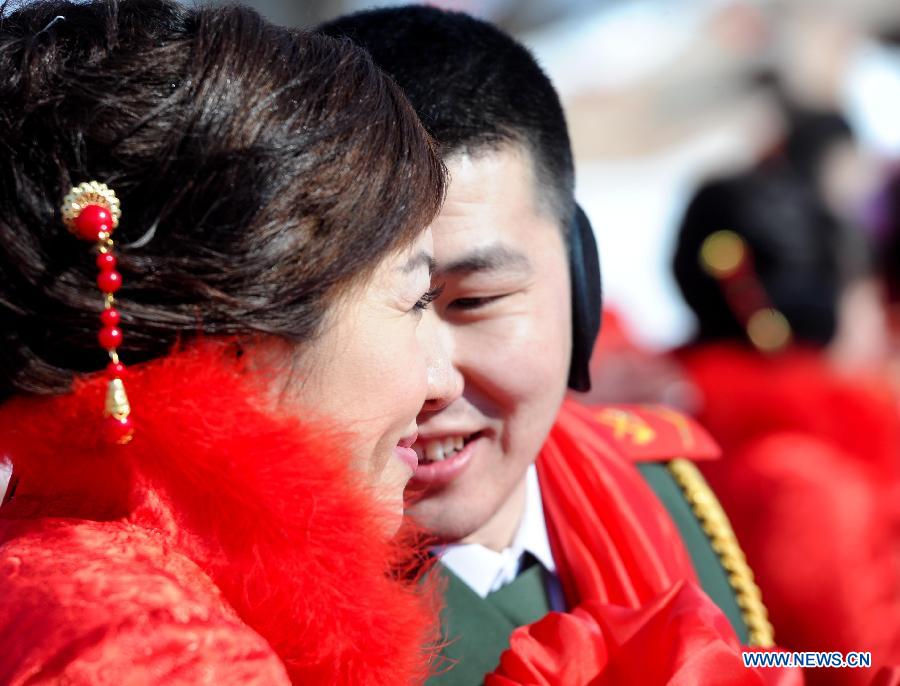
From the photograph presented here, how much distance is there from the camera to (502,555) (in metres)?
1.77

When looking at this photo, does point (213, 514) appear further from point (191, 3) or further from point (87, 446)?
point (191, 3)

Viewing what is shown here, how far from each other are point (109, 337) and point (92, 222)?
0.34ft

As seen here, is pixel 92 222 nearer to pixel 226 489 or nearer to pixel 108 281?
pixel 108 281

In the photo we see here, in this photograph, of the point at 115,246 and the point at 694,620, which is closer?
the point at 115,246

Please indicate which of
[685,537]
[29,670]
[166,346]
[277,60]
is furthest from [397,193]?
[685,537]

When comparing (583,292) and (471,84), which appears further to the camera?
(583,292)

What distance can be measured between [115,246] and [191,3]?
0.33 m

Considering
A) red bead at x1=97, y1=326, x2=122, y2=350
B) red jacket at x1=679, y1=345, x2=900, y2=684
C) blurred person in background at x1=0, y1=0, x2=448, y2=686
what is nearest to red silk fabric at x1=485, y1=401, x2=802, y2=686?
blurred person in background at x1=0, y1=0, x2=448, y2=686

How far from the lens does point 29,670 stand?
953 mm

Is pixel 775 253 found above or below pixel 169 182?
below

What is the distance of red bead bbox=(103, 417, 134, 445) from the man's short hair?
693 mm

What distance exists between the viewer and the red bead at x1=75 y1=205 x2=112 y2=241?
1.02 m

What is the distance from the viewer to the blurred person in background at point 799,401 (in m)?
2.15

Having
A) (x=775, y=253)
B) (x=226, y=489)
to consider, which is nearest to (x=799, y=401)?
(x=775, y=253)
